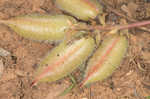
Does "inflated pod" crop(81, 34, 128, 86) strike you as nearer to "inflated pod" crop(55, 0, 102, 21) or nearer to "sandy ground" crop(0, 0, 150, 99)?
"inflated pod" crop(55, 0, 102, 21)

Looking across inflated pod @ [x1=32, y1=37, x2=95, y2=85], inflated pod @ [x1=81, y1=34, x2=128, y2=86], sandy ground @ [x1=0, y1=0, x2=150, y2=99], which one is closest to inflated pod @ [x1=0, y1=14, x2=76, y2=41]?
inflated pod @ [x1=32, y1=37, x2=95, y2=85]

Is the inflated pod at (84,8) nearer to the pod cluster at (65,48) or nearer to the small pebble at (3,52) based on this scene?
the pod cluster at (65,48)

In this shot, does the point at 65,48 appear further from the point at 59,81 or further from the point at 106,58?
the point at 59,81

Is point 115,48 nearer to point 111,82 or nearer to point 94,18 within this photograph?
point 94,18

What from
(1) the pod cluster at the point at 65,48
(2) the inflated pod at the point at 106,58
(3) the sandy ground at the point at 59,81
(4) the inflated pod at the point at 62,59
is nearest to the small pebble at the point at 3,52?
(3) the sandy ground at the point at 59,81

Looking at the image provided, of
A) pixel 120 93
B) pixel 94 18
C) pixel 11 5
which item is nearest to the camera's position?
pixel 94 18

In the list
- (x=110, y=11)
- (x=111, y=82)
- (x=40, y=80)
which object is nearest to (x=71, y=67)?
(x=40, y=80)
